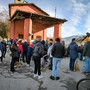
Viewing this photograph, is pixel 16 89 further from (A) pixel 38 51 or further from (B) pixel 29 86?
(A) pixel 38 51

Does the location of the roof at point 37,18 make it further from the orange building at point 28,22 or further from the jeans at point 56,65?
the jeans at point 56,65

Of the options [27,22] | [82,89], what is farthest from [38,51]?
[27,22]

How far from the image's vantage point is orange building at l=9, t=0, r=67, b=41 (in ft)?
40.1

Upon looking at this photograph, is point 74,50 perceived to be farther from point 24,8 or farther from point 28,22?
point 24,8

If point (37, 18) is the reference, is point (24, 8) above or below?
above

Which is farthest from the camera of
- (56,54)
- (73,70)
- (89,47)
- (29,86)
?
(73,70)

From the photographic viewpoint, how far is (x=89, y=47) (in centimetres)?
459

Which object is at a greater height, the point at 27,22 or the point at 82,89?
the point at 27,22

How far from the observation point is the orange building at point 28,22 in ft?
40.1

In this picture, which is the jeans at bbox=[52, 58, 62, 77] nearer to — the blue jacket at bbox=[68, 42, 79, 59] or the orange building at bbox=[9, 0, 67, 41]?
the blue jacket at bbox=[68, 42, 79, 59]

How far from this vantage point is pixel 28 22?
492 inches

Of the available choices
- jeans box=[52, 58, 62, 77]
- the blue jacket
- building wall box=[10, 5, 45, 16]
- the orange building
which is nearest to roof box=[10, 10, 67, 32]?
the orange building

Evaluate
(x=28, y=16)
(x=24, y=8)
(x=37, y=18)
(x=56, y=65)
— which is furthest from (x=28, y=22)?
(x=56, y=65)

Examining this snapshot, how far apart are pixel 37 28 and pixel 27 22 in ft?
18.5
